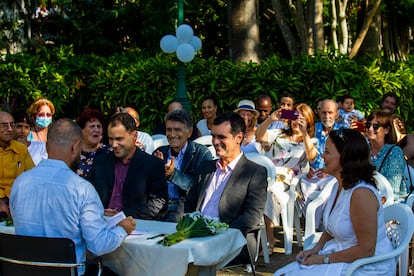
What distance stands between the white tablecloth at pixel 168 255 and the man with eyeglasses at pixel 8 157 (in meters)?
2.54

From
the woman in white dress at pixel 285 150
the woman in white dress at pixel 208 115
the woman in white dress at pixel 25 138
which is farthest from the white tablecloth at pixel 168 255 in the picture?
the woman in white dress at pixel 208 115

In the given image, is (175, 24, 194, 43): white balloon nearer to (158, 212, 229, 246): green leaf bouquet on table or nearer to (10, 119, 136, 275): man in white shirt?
(158, 212, 229, 246): green leaf bouquet on table

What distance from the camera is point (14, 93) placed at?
1376 centimetres

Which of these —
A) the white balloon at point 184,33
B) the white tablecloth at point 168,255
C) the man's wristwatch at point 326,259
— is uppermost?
the white balloon at point 184,33

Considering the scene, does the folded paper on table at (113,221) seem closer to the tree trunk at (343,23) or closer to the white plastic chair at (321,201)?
the white plastic chair at (321,201)

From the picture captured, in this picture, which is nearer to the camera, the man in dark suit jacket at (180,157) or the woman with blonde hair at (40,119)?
the man in dark suit jacket at (180,157)

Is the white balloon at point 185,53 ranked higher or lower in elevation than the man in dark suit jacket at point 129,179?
higher

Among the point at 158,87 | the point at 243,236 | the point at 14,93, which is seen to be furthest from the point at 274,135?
the point at 14,93

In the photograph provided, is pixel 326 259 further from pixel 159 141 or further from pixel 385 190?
pixel 159 141

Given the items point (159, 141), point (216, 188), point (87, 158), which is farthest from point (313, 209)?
point (87, 158)

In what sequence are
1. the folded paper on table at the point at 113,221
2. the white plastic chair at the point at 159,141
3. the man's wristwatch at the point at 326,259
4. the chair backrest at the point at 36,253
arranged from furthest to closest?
the white plastic chair at the point at 159,141 < the man's wristwatch at the point at 326,259 < the folded paper on table at the point at 113,221 < the chair backrest at the point at 36,253

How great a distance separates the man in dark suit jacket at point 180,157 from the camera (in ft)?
20.8

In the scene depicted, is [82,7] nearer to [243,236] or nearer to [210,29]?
[210,29]

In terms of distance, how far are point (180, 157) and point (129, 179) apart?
102 cm
